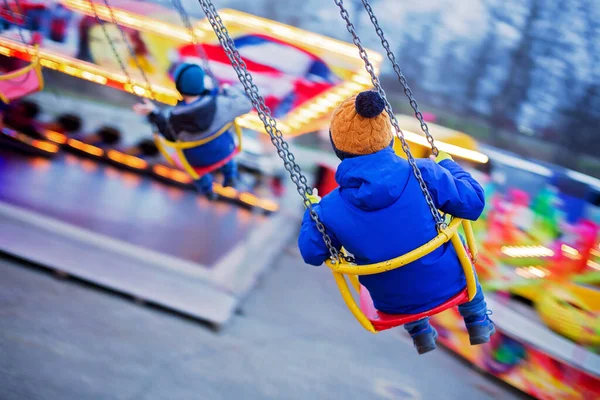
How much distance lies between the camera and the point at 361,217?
165 centimetres

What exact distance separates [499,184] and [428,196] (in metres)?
3.59

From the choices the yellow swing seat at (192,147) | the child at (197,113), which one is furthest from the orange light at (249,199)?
the child at (197,113)

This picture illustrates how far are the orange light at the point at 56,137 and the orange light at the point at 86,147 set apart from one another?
2.7 inches

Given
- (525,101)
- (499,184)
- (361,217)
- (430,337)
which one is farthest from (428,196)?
(525,101)

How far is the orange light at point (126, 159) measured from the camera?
7.04 m

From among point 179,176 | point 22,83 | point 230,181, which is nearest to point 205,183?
point 230,181

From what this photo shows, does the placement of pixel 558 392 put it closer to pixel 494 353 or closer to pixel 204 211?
pixel 494 353

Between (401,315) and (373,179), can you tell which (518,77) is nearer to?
(401,315)

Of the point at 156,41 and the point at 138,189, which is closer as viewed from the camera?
the point at 156,41

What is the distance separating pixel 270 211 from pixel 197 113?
4.00 meters

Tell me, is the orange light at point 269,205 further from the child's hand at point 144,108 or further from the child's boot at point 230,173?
the child's hand at point 144,108

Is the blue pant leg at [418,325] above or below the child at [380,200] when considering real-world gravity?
below

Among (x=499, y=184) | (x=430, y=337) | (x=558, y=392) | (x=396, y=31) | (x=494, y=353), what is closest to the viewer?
(x=430, y=337)

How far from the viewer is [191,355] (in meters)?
3.84
